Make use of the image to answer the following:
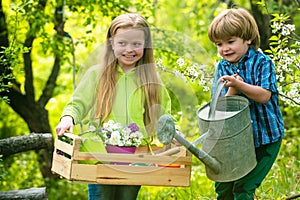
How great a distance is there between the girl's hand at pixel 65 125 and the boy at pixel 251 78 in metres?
0.73

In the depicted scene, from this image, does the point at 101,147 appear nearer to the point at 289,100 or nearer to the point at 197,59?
the point at 197,59

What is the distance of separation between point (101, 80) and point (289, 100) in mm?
1316

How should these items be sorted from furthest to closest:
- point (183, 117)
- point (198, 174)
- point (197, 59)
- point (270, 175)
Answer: point (198, 174) < point (270, 175) < point (197, 59) < point (183, 117)

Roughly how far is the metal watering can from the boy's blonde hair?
0.88ft

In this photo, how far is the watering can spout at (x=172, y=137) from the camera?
2420 millimetres

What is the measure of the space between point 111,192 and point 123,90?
0.50m

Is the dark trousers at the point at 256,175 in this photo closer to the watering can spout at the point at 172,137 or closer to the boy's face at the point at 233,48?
the watering can spout at the point at 172,137

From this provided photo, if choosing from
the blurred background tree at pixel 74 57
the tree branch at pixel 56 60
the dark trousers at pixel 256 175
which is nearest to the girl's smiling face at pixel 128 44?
the blurred background tree at pixel 74 57

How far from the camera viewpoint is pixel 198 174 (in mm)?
5102

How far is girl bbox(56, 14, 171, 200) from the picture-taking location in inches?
111

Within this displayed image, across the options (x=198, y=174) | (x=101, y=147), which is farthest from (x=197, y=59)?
(x=198, y=174)

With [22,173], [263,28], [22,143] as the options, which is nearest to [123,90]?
[22,143]

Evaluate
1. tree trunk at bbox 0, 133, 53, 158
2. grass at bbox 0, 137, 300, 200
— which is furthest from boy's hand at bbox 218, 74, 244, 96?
tree trunk at bbox 0, 133, 53, 158

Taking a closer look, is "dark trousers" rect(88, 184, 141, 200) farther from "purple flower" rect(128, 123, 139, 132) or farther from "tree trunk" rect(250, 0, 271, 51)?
"tree trunk" rect(250, 0, 271, 51)
